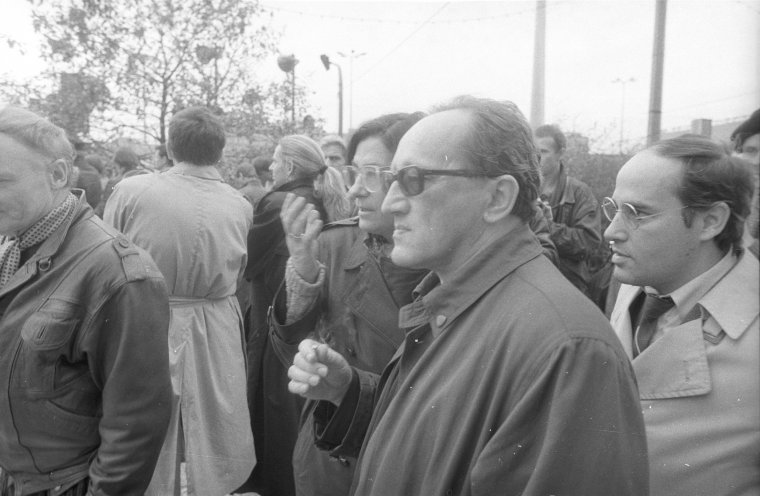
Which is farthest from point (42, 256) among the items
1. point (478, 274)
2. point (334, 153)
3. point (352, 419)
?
point (334, 153)

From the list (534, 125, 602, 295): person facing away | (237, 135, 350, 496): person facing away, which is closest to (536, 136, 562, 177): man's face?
(534, 125, 602, 295): person facing away

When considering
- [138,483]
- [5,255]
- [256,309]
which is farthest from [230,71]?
[138,483]

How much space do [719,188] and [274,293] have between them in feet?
8.22

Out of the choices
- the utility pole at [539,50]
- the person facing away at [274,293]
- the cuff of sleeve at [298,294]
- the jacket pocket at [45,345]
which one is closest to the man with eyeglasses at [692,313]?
the utility pole at [539,50]

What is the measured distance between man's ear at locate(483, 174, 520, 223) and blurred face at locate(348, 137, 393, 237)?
2.06ft

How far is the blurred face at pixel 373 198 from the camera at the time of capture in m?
2.18

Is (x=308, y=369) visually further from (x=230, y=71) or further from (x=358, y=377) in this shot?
(x=230, y=71)

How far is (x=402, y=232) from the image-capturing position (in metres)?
1.59

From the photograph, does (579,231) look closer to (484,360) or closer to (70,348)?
(484,360)

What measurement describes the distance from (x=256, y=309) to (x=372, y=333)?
1.82m

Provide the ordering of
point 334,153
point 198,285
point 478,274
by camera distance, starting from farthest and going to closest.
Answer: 1. point 334,153
2. point 198,285
3. point 478,274

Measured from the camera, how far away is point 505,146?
5.00 ft

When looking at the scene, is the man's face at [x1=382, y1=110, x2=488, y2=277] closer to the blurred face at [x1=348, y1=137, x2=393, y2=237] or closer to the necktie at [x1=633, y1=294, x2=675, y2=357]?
the blurred face at [x1=348, y1=137, x2=393, y2=237]

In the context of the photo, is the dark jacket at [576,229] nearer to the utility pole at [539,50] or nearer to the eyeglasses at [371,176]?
the utility pole at [539,50]
